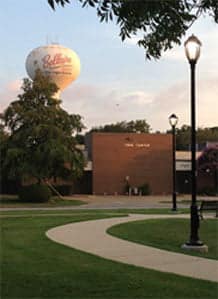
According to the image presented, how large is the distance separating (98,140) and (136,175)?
5.86m

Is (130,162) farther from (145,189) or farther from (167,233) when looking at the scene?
(167,233)

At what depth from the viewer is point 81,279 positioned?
9.32 m

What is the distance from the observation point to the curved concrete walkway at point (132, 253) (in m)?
10.7

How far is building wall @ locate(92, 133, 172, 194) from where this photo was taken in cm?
6700

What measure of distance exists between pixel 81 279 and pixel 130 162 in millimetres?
58626

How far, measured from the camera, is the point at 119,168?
221 feet

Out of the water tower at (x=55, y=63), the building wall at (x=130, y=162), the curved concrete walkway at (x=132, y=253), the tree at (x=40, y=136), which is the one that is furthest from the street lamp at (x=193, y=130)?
the water tower at (x=55, y=63)

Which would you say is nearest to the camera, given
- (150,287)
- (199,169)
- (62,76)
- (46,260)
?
(150,287)

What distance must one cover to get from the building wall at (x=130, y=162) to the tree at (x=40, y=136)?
15.2m

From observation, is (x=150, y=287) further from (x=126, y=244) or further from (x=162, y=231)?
(x=162, y=231)

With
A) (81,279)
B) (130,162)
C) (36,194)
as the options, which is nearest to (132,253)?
(81,279)

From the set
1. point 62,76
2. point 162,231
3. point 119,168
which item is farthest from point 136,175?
point 162,231

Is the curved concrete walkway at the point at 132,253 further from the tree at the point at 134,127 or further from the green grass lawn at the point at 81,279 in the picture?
the tree at the point at 134,127

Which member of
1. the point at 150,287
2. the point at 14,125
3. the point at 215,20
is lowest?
the point at 150,287
